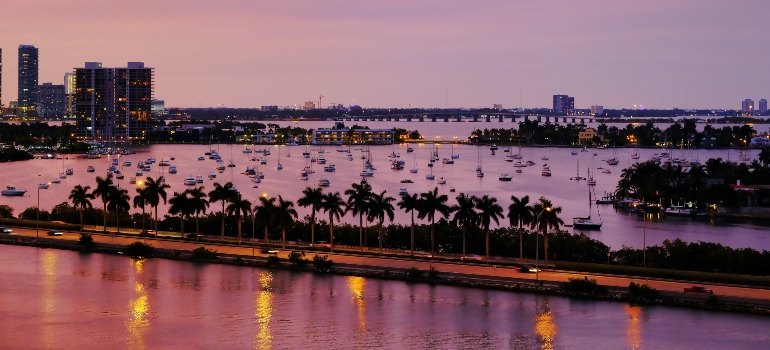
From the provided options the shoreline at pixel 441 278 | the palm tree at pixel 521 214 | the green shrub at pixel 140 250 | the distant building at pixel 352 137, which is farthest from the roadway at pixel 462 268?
the distant building at pixel 352 137

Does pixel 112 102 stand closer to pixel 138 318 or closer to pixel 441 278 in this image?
pixel 441 278

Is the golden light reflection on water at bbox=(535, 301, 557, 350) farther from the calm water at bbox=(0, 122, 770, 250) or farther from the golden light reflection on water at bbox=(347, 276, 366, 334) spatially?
the calm water at bbox=(0, 122, 770, 250)

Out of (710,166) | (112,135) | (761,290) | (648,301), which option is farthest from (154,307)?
(112,135)

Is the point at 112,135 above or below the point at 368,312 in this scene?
above

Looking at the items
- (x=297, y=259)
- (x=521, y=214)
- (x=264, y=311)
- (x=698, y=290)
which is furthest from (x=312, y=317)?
(x=698, y=290)

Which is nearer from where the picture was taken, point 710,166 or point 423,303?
point 423,303

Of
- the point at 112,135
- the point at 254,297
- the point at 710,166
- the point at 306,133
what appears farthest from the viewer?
the point at 306,133

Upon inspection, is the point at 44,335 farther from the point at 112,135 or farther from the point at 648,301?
the point at 112,135

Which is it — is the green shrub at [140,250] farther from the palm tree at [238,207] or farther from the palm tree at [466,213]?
the palm tree at [466,213]
